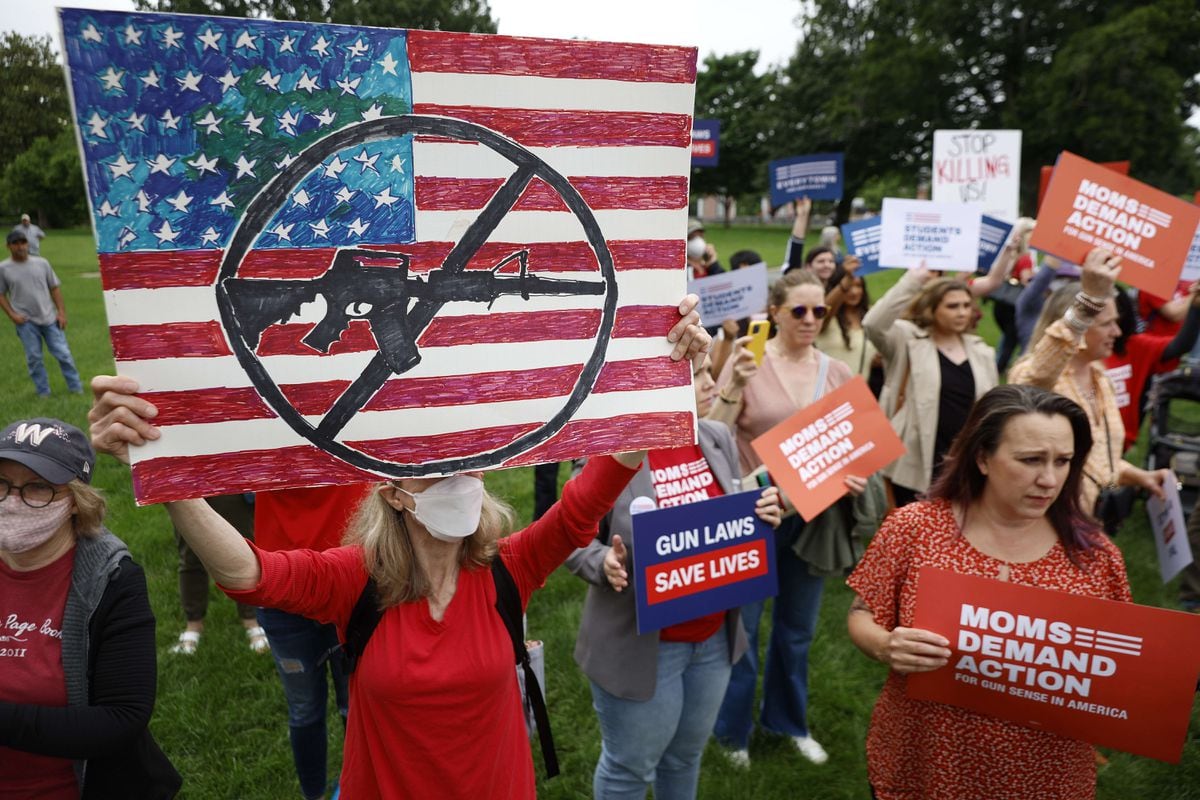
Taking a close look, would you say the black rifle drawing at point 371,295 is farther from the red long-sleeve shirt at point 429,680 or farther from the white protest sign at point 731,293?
the white protest sign at point 731,293

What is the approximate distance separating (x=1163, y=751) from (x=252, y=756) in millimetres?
3881

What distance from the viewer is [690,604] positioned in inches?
112

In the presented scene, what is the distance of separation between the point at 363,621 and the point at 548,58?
1.56 meters

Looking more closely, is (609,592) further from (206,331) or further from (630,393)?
(206,331)

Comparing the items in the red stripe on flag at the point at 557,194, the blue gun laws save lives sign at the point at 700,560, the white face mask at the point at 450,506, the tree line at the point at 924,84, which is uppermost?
the tree line at the point at 924,84

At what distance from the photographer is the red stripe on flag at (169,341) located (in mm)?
1561

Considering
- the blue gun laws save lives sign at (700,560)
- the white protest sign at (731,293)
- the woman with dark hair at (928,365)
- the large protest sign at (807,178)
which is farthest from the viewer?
the large protest sign at (807,178)

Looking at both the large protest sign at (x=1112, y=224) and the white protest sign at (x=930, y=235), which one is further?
the white protest sign at (x=930, y=235)

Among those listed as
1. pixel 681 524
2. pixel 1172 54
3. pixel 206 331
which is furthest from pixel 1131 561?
pixel 1172 54

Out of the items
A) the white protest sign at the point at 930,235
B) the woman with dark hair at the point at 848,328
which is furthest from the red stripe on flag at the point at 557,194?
the white protest sign at the point at 930,235

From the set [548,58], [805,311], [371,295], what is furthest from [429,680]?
[805,311]

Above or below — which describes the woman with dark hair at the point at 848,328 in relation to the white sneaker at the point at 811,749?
above

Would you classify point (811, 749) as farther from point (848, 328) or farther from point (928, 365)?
point (848, 328)

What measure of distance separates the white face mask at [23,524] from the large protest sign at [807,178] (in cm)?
715
